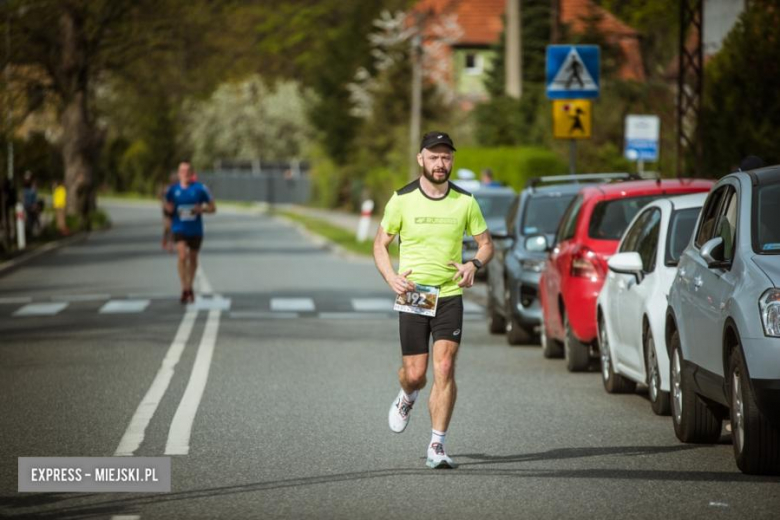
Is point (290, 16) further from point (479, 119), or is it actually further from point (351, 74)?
point (479, 119)

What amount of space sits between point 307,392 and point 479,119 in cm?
4409

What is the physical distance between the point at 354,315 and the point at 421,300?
39.3 feet

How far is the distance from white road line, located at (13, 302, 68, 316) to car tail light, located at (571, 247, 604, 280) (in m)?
9.16

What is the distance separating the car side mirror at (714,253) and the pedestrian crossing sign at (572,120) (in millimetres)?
11961

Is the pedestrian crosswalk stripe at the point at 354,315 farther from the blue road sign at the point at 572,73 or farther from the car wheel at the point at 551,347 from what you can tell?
the car wheel at the point at 551,347

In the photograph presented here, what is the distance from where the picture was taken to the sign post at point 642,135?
94.7 feet

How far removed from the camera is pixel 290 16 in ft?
390

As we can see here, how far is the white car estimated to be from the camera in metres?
11.2

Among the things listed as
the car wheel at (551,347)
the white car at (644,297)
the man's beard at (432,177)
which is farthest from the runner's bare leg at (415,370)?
the car wheel at (551,347)

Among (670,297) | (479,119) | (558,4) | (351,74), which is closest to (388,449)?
(670,297)

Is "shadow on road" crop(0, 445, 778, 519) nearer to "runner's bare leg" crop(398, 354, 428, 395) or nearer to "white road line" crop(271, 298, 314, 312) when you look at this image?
"runner's bare leg" crop(398, 354, 428, 395)

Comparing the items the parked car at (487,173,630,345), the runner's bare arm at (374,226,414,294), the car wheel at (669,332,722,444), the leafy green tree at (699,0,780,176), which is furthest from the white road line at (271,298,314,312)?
the runner's bare arm at (374,226,414,294)

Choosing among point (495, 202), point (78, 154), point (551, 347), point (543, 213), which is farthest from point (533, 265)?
point (78, 154)

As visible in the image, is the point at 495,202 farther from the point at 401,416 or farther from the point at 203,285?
the point at 401,416
